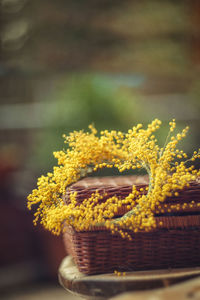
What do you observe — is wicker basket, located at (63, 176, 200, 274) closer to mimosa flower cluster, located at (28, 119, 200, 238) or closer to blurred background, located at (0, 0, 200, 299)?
mimosa flower cluster, located at (28, 119, 200, 238)

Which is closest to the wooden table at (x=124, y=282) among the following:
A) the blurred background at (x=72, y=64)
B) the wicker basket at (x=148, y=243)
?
the wicker basket at (x=148, y=243)

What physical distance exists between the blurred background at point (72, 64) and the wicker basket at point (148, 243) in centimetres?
172

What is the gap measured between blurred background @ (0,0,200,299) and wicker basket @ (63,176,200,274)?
1.72 metres

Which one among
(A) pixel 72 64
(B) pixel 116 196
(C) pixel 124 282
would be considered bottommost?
(C) pixel 124 282

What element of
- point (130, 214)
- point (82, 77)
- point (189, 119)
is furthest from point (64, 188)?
point (189, 119)

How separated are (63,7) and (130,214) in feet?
6.83

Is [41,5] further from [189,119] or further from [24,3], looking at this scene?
[189,119]

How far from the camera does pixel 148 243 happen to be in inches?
32.5

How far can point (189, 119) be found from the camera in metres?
3.58

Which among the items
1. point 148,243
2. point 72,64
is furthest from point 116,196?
point 72,64

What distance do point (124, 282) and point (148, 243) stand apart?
0.10 metres

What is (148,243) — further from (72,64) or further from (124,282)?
(72,64)

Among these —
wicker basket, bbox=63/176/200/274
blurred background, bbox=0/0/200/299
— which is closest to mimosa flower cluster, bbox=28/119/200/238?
wicker basket, bbox=63/176/200/274

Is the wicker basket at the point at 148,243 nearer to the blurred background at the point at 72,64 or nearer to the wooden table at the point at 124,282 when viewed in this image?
the wooden table at the point at 124,282
